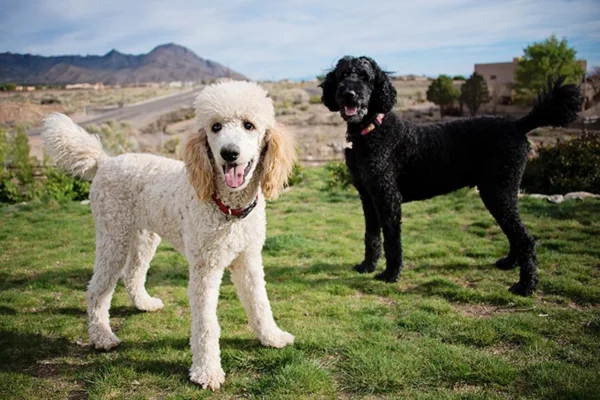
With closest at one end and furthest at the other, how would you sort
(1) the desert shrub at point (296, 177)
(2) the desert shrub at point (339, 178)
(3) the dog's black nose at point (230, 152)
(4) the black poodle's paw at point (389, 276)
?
(3) the dog's black nose at point (230, 152) → (4) the black poodle's paw at point (389, 276) → (2) the desert shrub at point (339, 178) → (1) the desert shrub at point (296, 177)

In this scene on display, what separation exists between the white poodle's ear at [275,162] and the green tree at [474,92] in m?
20.9

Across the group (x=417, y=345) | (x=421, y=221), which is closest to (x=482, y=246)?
(x=421, y=221)

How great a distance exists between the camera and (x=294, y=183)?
31.7 feet

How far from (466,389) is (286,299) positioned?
1.99m

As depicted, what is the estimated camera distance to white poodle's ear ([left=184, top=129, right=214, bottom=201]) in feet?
8.79

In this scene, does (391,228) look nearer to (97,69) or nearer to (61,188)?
(61,188)

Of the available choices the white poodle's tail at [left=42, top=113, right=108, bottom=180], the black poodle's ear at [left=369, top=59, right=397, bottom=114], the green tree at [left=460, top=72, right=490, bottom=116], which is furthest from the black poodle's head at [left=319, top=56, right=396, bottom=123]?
the green tree at [left=460, top=72, right=490, bottom=116]

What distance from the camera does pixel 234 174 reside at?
2.61 m

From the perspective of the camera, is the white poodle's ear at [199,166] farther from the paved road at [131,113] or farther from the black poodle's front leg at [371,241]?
the paved road at [131,113]

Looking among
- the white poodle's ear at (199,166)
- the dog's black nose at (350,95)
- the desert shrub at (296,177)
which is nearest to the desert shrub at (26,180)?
the desert shrub at (296,177)

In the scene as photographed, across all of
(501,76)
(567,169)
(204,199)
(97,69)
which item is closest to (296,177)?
(567,169)

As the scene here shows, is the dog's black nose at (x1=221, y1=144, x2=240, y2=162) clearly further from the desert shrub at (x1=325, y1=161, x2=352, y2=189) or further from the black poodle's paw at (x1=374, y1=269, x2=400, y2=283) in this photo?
the desert shrub at (x1=325, y1=161, x2=352, y2=189)

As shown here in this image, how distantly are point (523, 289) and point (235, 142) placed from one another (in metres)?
3.40

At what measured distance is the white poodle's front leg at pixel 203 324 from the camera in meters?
2.85
